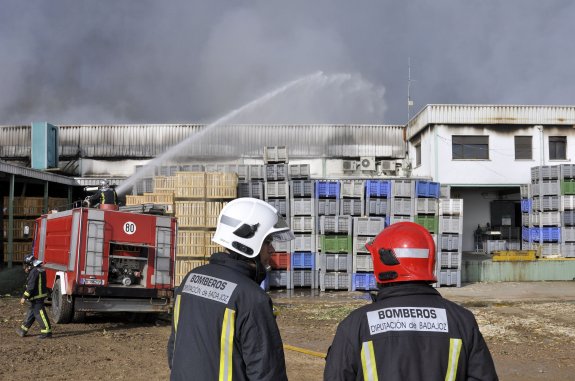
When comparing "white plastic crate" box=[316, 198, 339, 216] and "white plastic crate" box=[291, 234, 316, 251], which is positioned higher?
"white plastic crate" box=[316, 198, 339, 216]

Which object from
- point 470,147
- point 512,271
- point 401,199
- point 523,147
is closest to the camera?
point 401,199

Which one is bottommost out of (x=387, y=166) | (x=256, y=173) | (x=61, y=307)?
(x=61, y=307)

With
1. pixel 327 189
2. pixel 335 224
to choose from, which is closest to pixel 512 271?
pixel 335 224

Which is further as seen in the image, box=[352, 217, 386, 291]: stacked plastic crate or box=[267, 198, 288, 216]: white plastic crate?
box=[267, 198, 288, 216]: white plastic crate

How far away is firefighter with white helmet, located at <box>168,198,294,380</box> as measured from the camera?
282 cm

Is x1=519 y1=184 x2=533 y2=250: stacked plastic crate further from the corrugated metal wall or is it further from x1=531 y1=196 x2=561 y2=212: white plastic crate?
the corrugated metal wall

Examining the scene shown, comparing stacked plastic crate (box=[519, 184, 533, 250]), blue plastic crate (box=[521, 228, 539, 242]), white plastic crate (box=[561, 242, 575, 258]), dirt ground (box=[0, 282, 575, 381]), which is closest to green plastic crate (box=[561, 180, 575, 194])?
stacked plastic crate (box=[519, 184, 533, 250])

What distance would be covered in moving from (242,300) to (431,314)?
93 cm

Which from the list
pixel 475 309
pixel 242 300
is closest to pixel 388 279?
pixel 242 300

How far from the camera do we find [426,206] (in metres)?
20.3

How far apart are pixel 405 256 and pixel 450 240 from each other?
18.5m

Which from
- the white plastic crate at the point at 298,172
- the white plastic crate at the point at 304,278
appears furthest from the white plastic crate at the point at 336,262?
the white plastic crate at the point at 298,172

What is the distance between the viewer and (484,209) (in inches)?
1108

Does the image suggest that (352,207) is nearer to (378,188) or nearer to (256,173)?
(378,188)
